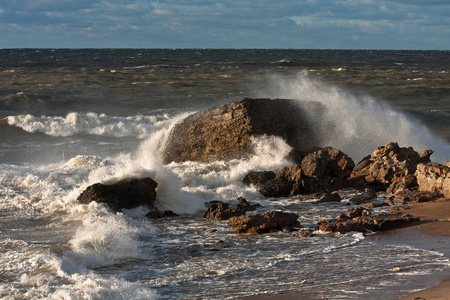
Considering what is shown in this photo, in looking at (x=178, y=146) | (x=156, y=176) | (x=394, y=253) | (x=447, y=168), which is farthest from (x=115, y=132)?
(x=394, y=253)

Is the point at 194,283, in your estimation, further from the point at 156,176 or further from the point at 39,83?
the point at 39,83

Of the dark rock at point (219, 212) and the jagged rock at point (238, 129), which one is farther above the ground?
the jagged rock at point (238, 129)

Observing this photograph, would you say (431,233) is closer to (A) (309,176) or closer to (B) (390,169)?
(B) (390,169)

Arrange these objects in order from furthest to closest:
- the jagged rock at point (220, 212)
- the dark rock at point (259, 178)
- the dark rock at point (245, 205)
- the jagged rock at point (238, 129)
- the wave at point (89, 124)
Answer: the wave at point (89, 124) → the jagged rock at point (238, 129) → the dark rock at point (259, 178) → the dark rock at point (245, 205) → the jagged rock at point (220, 212)

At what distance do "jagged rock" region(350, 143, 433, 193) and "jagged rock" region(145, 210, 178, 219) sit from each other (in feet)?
12.3

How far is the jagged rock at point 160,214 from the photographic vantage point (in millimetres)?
9094

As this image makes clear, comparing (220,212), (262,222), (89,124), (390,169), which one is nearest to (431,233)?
(262,222)

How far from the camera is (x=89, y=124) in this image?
2067cm

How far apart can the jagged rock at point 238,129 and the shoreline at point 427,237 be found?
12.4 ft

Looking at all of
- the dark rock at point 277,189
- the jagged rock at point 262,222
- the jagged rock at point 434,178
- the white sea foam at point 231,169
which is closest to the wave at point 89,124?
the white sea foam at point 231,169

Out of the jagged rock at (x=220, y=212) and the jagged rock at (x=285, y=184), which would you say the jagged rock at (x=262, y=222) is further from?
the jagged rock at (x=285, y=184)

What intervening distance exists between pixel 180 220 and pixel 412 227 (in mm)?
3419

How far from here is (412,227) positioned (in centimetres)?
787

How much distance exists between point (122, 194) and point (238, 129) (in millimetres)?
3431
